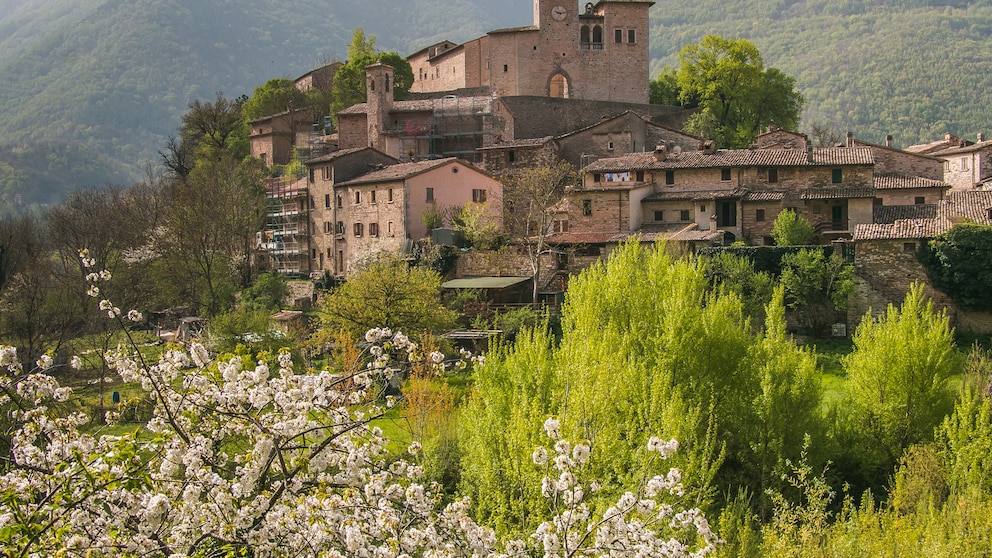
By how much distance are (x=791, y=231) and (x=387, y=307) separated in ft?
44.4

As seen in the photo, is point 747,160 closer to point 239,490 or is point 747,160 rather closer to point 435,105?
point 435,105

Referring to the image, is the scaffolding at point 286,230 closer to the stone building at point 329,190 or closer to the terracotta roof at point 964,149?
the stone building at point 329,190

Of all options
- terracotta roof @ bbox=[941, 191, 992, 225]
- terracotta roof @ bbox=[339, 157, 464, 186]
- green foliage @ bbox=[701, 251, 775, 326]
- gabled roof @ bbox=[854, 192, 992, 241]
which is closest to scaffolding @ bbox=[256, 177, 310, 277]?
terracotta roof @ bbox=[339, 157, 464, 186]

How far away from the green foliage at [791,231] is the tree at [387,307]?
1127cm

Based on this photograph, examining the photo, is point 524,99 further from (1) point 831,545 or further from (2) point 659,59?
(2) point 659,59

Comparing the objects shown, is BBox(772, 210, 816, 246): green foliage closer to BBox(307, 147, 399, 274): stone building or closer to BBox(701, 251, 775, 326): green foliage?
BBox(701, 251, 775, 326): green foliage

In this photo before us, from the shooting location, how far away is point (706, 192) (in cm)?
3659

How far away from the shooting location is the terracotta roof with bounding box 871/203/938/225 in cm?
3381

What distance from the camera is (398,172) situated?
4147 centimetres

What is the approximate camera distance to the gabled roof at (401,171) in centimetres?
4053

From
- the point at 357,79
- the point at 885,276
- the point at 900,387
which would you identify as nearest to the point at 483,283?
the point at 885,276

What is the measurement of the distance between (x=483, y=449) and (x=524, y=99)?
3687 cm

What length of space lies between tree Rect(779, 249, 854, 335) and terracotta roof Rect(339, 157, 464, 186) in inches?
604

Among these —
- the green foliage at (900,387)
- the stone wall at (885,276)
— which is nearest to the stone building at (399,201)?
the stone wall at (885,276)
